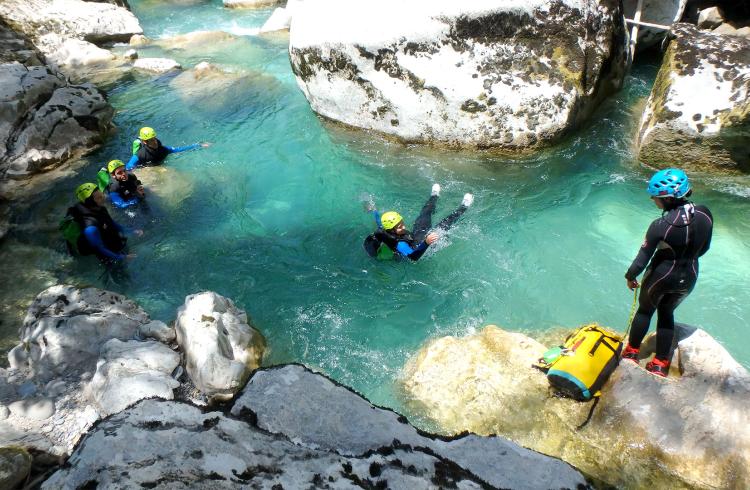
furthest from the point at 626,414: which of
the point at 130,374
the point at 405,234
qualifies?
the point at 130,374

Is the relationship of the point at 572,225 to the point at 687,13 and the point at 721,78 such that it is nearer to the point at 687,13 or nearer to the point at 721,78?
the point at 721,78

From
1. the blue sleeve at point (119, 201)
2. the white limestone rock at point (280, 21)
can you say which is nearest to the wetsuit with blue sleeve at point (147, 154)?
the blue sleeve at point (119, 201)

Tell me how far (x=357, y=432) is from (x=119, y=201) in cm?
695

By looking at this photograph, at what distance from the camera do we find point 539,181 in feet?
26.5

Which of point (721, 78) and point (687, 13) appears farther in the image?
point (687, 13)

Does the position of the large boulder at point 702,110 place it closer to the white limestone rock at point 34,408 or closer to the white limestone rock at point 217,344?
the white limestone rock at point 217,344

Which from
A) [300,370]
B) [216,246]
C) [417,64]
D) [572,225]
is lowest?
[216,246]

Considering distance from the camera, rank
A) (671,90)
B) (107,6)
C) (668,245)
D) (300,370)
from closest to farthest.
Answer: (300,370), (668,245), (671,90), (107,6)

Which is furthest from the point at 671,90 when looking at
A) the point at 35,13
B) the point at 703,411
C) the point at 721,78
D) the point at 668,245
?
the point at 35,13

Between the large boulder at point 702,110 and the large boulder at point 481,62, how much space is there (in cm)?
118

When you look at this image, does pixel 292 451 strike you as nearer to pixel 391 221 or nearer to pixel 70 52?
pixel 391 221

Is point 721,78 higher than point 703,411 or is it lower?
higher

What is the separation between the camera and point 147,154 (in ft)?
29.4

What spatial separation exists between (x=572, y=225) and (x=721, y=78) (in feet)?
11.7
